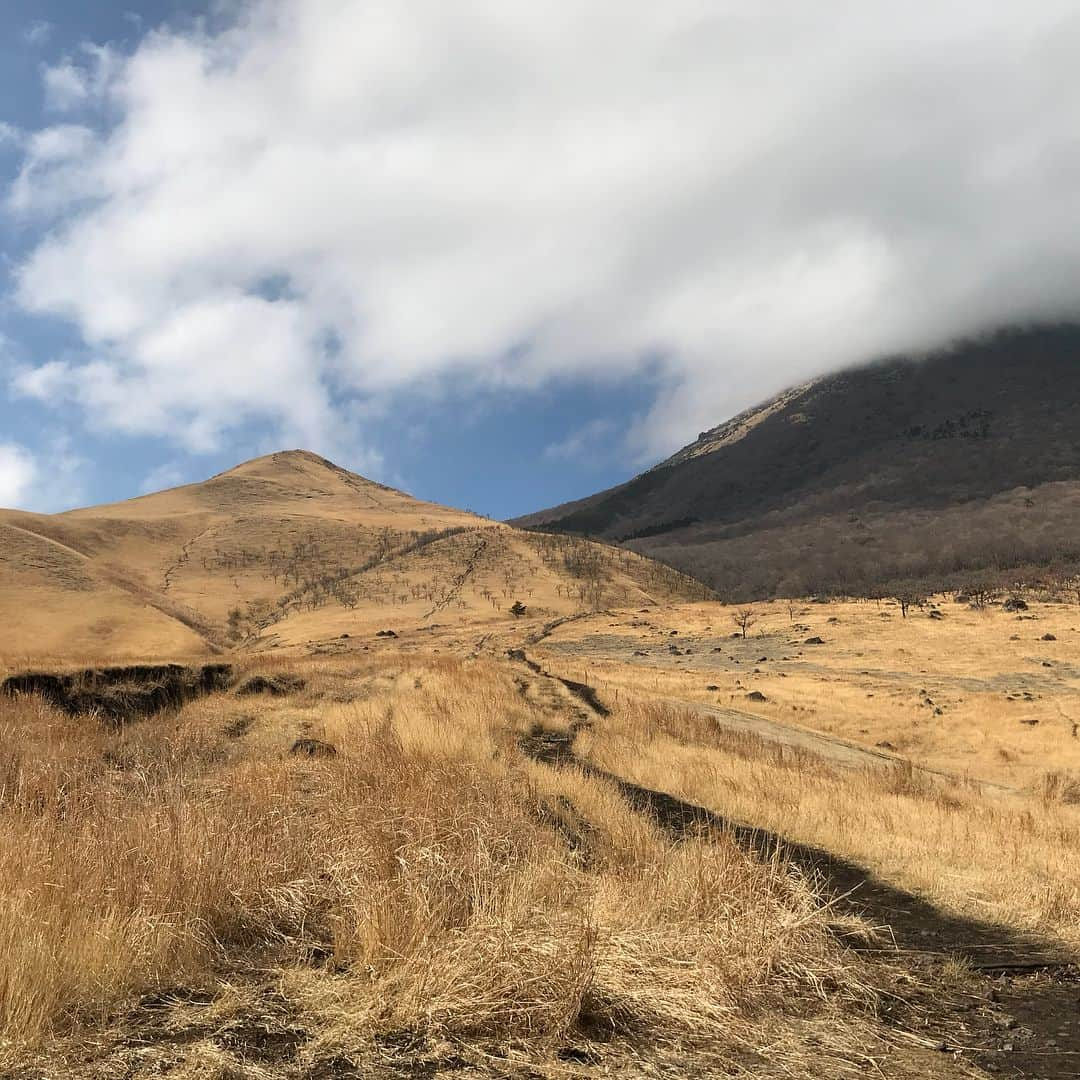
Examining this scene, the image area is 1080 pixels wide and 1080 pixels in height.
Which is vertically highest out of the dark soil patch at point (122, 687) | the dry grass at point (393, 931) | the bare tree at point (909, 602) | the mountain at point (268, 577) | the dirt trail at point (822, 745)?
the mountain at point (268, 577)

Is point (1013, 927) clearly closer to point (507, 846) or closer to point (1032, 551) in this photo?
point (507, 846)

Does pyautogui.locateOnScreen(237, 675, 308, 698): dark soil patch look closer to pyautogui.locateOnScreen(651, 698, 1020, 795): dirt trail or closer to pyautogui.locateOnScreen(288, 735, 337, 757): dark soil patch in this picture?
pyautogui.locateOnScreen(288, 735, 337, 757): dark soil patch

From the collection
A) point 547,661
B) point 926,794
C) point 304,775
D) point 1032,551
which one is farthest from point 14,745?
point 1032,551

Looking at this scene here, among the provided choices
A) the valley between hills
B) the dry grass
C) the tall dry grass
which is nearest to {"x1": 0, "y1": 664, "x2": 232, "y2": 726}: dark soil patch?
the valley between hills

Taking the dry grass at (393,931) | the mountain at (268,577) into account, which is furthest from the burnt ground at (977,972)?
the mountain at (268,577)

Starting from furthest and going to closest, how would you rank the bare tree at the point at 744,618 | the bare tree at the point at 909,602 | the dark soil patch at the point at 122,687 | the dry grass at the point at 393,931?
the bare tree at the point at 909,602, the bare tree at the point at 744,618, the dark soil patch at the point at 122,687, the dry grass at the point at 393,931

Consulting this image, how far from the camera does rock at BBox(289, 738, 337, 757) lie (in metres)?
10.4

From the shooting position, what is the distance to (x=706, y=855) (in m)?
6.04

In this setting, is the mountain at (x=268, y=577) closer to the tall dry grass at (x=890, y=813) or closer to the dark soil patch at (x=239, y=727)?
the dark soil patch at (x=239, y=727)

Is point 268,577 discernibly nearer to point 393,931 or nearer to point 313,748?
point 313,748

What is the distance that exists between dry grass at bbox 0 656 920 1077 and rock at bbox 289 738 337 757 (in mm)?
3010

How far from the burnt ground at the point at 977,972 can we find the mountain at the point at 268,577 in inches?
2168

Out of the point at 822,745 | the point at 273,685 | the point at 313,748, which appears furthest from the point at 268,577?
the point at 313,748

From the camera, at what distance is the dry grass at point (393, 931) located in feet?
11.6
